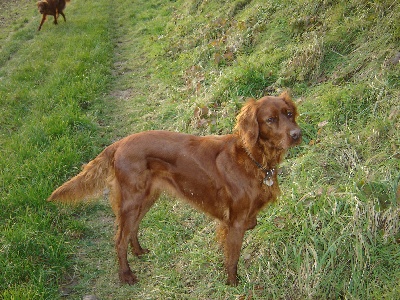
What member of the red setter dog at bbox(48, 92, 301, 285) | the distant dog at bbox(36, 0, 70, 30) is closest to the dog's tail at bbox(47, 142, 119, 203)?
the red setter dog at bbox(48, 92, 301, 285)

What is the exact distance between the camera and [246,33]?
6.40 m

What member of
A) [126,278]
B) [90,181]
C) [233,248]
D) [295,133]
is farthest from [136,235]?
[295,133]

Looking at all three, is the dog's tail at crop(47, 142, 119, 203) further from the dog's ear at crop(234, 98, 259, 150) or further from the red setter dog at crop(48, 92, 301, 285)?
the dog's ear at crop(234, 98, 259, 150)

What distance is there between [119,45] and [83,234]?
6.93m

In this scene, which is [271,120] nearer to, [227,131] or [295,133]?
[295,133]

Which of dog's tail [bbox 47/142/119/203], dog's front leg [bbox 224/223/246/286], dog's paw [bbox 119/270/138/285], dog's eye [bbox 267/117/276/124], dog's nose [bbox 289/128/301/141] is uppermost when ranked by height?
dog's eye [bbox 267/117/276/124]

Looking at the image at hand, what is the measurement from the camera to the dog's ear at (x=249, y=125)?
112 inches

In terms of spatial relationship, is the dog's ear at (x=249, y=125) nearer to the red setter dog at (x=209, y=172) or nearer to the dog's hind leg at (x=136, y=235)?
the red setter dog at (x=209, y=172)

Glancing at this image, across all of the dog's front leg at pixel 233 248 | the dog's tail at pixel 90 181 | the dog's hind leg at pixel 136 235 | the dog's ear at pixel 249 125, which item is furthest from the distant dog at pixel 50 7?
the dog's front leg at pixel 233 248

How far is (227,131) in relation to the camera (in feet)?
15.1

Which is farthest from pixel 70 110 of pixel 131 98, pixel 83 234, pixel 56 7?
pixel 56 7

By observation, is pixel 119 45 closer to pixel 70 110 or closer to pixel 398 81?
pixel 70 110

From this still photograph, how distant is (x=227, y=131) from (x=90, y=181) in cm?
177

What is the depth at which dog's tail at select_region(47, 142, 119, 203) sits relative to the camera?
3.37 meters
